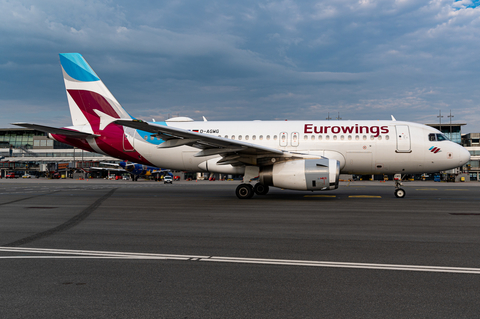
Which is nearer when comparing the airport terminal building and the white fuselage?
the white fuselage

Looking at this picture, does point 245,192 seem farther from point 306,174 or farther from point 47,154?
point 47,154

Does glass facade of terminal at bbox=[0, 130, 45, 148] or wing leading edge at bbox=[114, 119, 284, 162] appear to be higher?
glass facade of terminal at bbox=[0, 130, 45, 148]

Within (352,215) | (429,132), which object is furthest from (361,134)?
(352,215)

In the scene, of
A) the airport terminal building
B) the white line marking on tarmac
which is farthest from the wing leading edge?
the airport terminal building

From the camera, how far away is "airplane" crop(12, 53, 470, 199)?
1464 centimetres

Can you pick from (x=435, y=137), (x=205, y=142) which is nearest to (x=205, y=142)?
(x=205, y=142)

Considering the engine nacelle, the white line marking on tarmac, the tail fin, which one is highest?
the tail fin

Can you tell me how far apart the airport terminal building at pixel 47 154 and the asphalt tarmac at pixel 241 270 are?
8324 cm

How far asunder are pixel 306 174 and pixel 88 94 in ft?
42.8

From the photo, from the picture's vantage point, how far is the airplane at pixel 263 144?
48.0 ft

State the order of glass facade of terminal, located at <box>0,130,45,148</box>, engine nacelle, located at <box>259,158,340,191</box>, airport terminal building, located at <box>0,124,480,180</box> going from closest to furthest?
engine nacelle, located at <box>259,158,340,191</box> → airport terminal building, located at <box>0,124,480,180</box> → glass facade of terminal, located at <box>0,130,45,148</box>

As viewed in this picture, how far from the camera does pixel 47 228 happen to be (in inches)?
332

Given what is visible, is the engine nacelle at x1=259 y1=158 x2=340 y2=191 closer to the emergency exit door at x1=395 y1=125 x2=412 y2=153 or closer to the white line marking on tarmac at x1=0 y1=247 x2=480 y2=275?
the emergency exit door at x1=395 y1=125 x2=412 y2=153

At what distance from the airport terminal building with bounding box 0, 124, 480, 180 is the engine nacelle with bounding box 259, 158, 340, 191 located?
7820 centimetres
